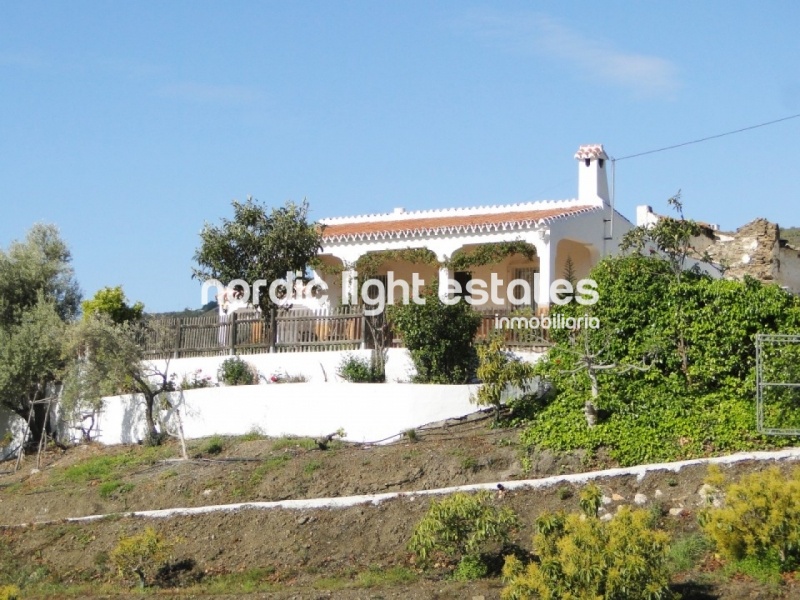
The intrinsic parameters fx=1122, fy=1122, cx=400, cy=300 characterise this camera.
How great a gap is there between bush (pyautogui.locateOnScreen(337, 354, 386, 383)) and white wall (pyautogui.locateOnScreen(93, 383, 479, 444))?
109 centimetres

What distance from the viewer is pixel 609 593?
34.3 ft

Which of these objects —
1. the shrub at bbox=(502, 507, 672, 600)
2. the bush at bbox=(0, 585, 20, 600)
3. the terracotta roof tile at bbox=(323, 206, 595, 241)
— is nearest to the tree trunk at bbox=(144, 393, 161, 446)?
the terracotta roof tile at bbox=(323, 206, 595, 241)

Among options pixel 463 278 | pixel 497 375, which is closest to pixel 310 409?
pixel 497 375

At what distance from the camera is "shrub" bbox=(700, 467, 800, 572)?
11680mm

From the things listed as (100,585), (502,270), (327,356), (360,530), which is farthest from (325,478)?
(502,270)

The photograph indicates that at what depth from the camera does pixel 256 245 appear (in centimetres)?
2402

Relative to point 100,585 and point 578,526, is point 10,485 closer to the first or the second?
point 100,585

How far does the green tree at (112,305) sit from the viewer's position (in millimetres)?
28227

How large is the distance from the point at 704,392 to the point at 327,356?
831 centimetres

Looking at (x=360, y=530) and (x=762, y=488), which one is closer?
(x=762, y=488)

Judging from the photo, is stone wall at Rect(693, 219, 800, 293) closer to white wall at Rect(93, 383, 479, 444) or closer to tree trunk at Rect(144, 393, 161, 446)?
white wall at Rect(93, 383, 479, 444)

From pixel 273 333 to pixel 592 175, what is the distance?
887 cm

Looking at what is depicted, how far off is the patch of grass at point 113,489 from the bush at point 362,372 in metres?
4.82

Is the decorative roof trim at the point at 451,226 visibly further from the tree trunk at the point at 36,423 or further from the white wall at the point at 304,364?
the tree trunk at the point at 36,423
